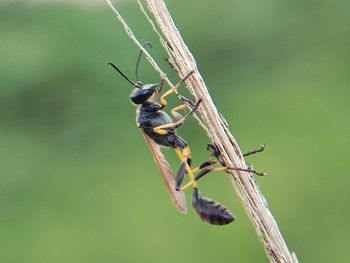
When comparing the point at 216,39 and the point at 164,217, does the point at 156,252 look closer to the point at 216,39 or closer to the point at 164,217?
the point at 164,217

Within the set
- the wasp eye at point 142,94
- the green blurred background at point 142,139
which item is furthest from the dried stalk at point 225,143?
the green blurred background at point 142,139

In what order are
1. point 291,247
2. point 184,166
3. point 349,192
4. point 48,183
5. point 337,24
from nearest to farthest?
1. point 184,166
2. point 291,247
3. point 349,192
4. point 48,183
5. point 337,24

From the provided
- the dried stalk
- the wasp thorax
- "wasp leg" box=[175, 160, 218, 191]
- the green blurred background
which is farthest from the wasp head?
the green blurred background

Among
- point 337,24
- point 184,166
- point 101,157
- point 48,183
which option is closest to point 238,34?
point 337,24

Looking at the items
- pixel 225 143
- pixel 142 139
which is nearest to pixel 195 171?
pixel 225 143

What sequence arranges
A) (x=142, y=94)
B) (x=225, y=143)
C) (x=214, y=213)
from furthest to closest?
(x=142, y=94) → (x=214, y=213) → (x=225, y=143)

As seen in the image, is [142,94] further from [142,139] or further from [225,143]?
[142,139]
